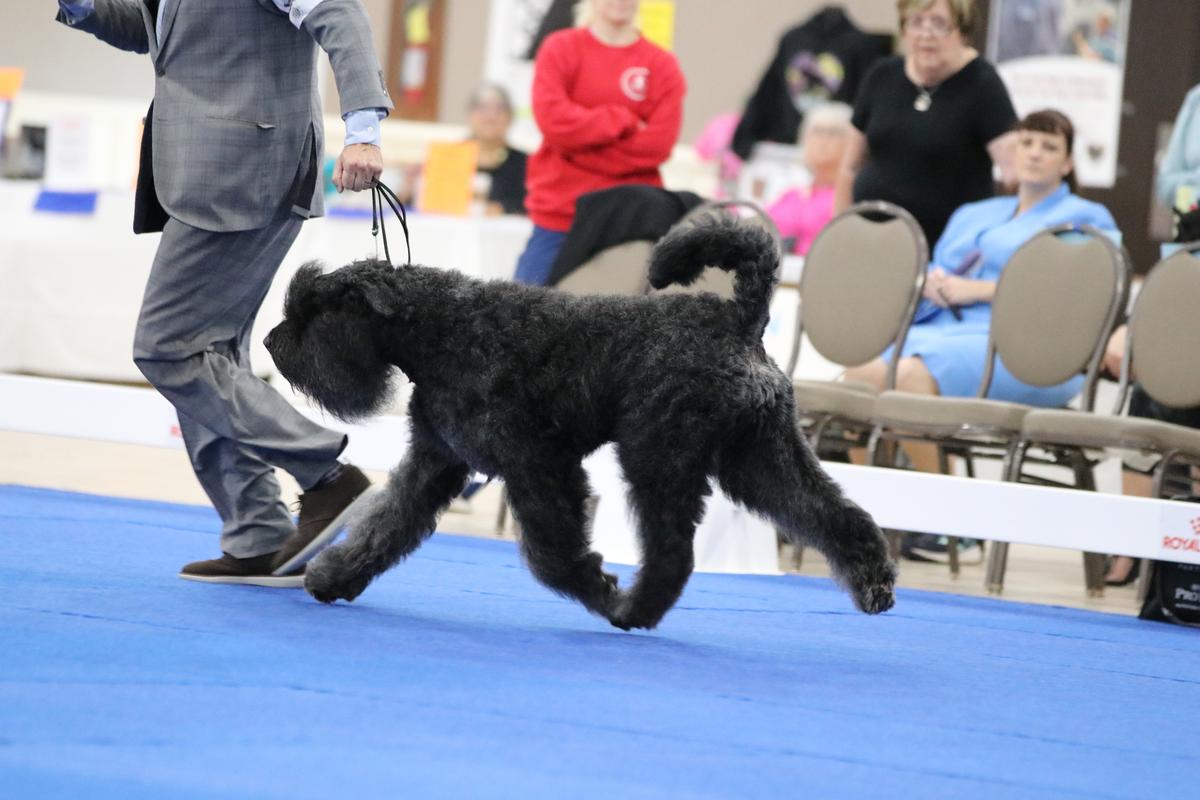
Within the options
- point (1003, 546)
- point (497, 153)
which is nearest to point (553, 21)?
point (497, 153)

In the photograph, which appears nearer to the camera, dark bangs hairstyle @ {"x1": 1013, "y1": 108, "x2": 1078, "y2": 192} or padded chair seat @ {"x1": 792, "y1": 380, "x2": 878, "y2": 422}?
padded chair seat @ {"x1": 792, "y1": 380, "x2": 878, "y2": 422}

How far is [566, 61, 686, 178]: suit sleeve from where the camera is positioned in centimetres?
540

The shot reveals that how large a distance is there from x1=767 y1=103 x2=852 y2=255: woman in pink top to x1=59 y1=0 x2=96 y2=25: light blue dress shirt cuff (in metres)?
4.31

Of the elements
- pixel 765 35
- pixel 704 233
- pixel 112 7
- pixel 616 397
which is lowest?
pixel 616 397

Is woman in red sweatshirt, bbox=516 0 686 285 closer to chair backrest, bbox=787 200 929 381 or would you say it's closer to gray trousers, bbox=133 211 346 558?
chair backrest, bbox=787 200 929 381

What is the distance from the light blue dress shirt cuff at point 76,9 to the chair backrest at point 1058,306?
3.08 metres

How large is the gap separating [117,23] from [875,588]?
1.83 metres

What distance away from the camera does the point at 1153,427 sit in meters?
4.28

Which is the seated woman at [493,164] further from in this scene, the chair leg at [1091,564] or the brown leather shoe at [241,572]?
the brown leather shoe at [241,572]

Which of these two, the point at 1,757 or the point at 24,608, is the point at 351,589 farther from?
the point at 1,757

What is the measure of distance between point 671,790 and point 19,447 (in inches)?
192

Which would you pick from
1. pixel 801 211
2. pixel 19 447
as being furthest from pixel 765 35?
pixel 19 447

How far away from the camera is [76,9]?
2896 mm

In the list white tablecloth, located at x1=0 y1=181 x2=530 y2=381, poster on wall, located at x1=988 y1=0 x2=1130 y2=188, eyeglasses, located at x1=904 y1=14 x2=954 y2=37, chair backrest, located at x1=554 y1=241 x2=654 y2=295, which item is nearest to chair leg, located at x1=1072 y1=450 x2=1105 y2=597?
chair backrest, located at x1=554 y1=241 x2=654 y2=295
